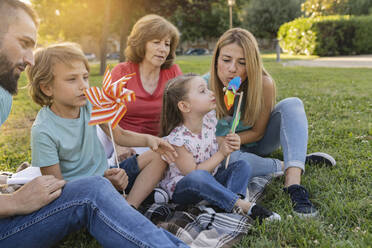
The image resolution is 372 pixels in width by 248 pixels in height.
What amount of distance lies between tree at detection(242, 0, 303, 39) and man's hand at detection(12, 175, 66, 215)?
120 feet

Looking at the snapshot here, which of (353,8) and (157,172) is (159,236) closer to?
(157,172)

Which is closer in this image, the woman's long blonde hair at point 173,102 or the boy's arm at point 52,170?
the boy's arm at point 52,170

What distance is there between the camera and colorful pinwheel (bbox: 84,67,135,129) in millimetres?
2361

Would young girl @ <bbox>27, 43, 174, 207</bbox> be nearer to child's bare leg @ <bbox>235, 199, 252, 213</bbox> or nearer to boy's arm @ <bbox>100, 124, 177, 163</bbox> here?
boy's arm @ <bbox>100, 124, 177, 163</bbox>

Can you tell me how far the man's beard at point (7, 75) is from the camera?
2.03 metres

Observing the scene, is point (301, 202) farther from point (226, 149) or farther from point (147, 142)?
point (147, 142)

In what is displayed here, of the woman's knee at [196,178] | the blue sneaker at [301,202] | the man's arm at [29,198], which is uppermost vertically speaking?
the man's arm at [29,198]

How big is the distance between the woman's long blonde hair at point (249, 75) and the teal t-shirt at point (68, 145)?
121cm

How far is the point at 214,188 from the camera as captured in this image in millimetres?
2391

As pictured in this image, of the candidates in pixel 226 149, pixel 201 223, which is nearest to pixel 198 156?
pixel 226 149

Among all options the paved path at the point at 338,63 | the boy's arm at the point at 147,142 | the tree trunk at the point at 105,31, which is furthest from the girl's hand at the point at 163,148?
the tree trunk at the point at 105,31

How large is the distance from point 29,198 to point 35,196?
0.03 meters

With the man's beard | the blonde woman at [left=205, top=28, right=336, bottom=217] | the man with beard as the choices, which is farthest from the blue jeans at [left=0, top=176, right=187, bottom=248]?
the blonde woman at [left=205, top=28, right=336, bottom=217]

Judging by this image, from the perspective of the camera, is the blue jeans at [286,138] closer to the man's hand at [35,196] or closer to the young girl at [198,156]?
the young girl at [198,156]
